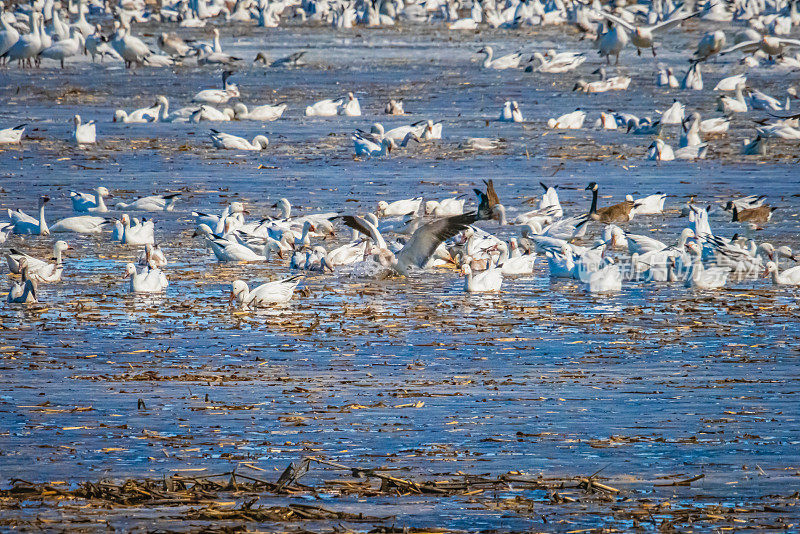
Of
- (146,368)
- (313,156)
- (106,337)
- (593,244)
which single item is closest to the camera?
(146,368)

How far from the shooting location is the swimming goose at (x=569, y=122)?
72.2ft

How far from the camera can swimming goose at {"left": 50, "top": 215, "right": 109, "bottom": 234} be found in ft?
45.4

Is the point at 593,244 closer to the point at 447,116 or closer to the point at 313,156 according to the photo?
the point at 313,156

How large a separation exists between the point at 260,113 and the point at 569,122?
563 centimetres

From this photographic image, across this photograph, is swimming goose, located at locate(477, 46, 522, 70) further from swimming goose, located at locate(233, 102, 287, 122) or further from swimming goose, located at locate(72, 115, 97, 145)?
swimming goose, located at locate(72, 115, 97, 145)

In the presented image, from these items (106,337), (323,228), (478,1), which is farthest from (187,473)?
(478,1)

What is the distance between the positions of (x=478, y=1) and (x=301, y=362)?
45029 mm

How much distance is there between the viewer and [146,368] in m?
8.43

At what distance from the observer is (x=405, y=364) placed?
862cm

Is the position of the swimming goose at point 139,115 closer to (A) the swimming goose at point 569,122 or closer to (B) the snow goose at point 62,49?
(A) the swimming goose at point 569,122

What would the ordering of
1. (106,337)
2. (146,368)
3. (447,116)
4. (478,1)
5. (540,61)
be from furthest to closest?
(478,1) → (540,61) → (447,116) → (106,337) → (146,368)

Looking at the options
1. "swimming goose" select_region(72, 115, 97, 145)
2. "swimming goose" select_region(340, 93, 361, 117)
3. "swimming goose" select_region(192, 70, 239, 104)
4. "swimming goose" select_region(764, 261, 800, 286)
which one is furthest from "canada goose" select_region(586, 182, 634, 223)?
"swimming goose" select_region(192, 70, 239, 104)

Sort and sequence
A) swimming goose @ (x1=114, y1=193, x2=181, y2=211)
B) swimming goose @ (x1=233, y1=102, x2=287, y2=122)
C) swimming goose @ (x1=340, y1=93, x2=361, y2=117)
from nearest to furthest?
1. swimming goose @ (x1=114, y1=193, x2=181, y2=211)
2. swimming goose @ (x1=233, y1=102, x2=287, y2=122)
3. swimming goose @ (x1=340, y1=93, x2=361, y2=117)

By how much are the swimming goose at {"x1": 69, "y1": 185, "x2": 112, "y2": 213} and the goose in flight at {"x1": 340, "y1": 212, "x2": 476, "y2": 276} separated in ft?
13.3
